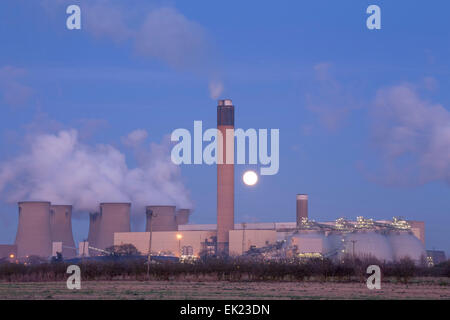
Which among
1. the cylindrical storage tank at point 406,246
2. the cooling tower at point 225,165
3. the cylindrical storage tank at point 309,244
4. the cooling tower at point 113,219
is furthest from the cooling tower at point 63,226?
the cylindrical storage tank at point 406,246

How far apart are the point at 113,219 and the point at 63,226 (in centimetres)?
727

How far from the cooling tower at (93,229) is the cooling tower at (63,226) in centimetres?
259

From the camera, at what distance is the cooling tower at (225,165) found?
74750 mm

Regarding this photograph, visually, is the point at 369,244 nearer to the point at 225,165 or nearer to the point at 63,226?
the point at 225,165

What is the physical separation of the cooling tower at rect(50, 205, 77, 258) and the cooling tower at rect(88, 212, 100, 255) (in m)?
2.59

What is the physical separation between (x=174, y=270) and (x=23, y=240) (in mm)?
39839

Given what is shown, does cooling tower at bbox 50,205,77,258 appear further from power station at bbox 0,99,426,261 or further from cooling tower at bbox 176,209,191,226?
cooling tower at bbox 176,209,191,226

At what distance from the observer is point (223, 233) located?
80.1 meters

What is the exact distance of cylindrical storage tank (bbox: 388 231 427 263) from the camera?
247ft

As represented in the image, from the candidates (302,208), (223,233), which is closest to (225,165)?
(223,233)

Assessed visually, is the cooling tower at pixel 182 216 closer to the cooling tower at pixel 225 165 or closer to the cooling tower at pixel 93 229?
the cooling tower at pixel 93 229

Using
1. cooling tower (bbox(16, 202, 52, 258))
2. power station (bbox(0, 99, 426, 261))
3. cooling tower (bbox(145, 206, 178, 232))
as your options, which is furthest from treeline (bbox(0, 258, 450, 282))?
cooling tower (bbox(145, 206, 178, 232))
